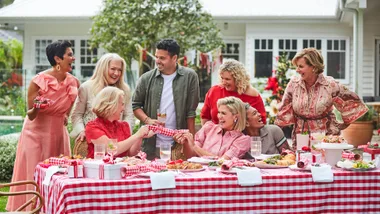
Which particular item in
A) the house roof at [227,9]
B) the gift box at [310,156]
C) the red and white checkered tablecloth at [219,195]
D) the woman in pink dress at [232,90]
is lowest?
the red and white checkered tablecloth at [219,195]

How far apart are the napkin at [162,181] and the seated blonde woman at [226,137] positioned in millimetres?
1150

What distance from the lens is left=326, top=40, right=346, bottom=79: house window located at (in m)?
19.6

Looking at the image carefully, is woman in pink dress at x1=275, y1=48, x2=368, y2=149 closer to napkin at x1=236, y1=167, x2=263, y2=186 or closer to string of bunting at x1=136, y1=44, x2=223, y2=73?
napkin at x1=236, y1=167, x2=263, y2=186

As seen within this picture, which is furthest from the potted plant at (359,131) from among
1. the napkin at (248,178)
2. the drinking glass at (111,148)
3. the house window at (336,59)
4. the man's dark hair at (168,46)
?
the napkin at (248,178)

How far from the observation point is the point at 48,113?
6.47 meters

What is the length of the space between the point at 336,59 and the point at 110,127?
47.9 ft

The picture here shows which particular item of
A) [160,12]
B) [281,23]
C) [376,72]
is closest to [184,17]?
[160,12]

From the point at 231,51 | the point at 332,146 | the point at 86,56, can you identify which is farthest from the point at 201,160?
the point at 86,56

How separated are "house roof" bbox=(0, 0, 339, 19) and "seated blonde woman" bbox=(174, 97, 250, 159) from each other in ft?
42.8

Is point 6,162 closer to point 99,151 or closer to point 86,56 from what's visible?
point 99,151

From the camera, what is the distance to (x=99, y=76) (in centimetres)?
653

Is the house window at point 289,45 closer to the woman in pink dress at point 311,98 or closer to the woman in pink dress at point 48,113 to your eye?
the woman in pink dress at point 311,98

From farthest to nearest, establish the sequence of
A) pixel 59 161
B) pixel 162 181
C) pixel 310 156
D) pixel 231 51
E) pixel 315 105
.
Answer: pixel 231 51 < pixel 315 105 < pixel 310 156 < pixel 59 161 < pixel 162 181

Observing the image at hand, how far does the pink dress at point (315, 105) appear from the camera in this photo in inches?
251
